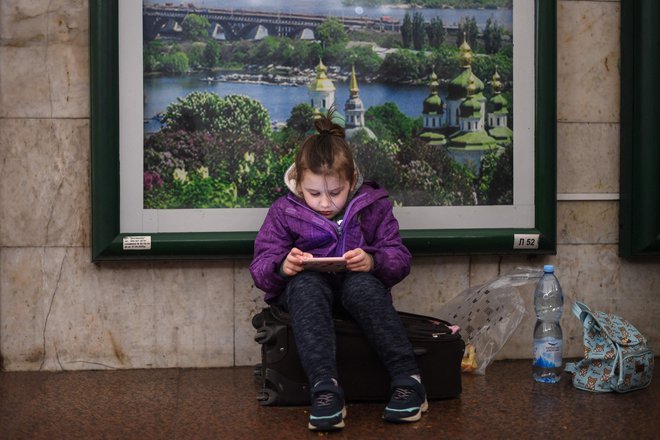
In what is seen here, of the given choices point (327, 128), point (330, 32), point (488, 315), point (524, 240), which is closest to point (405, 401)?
point (488, 315)

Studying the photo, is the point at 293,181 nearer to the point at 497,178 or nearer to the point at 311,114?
the point at 311,114

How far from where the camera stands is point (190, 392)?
13.9ft

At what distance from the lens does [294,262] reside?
3.94m

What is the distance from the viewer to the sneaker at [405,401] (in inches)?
147

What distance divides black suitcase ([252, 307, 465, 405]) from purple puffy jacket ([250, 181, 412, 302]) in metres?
0.20

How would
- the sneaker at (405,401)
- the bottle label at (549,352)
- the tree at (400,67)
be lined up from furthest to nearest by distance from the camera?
the tree at (400,67) < the bottle label at (549,352) < the sneaker at (405,401)

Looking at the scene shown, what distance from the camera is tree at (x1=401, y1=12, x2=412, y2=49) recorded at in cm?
473

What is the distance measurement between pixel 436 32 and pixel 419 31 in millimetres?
86

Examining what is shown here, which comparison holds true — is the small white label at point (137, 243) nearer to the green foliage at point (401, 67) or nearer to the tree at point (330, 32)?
the tree at point (330, 32)

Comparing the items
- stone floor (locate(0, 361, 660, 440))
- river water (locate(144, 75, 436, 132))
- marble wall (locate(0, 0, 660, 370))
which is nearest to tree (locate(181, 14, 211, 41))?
river water (locate(144, 75, 436, 132))

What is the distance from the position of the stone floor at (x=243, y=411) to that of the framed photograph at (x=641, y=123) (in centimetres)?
85

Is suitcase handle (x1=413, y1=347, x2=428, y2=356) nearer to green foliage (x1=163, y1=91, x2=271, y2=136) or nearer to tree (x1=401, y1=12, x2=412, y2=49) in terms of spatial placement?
green foliage (x1=163, y1=91, x2=271, y2=136)

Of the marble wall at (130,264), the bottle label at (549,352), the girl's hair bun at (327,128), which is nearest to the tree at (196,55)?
the marble wall at (130,264)

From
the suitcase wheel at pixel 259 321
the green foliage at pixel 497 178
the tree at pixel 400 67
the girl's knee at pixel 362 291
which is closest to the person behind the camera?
the girl's knee at pixel 362 291
